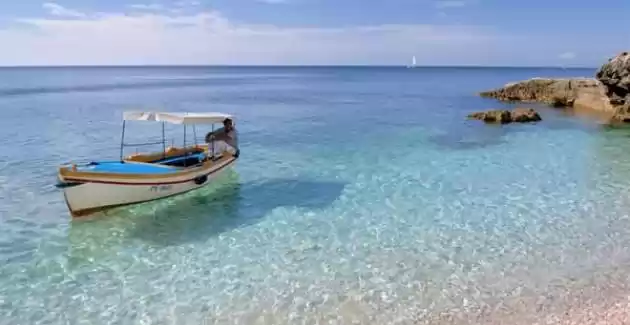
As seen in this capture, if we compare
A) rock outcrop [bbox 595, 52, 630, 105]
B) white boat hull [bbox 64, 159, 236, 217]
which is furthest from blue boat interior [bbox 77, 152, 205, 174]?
rock outcrop [bbox 595, 52, 630, 105]

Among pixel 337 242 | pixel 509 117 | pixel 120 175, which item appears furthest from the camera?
pixel 509 117

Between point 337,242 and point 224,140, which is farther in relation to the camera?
point 224,140

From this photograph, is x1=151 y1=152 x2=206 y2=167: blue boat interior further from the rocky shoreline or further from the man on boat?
the rocky shoreline

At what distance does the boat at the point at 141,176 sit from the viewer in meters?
16.0

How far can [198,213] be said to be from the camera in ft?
56.4

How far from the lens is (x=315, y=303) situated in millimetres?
10969

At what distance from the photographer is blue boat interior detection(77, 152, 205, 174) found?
1662 centimetres

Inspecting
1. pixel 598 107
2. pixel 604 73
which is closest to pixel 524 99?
pixel 598 107

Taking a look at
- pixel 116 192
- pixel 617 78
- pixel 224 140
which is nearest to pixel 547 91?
pixel 617 78

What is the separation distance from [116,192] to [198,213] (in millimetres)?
2529

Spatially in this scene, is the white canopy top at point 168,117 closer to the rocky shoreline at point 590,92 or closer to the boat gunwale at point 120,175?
the boat gunwale at point 120,175

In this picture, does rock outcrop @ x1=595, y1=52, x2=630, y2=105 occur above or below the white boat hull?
above

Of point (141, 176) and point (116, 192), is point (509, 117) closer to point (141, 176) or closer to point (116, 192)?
point (141, 176)

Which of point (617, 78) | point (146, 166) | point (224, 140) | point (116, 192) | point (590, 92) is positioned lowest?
point (116, 192)
